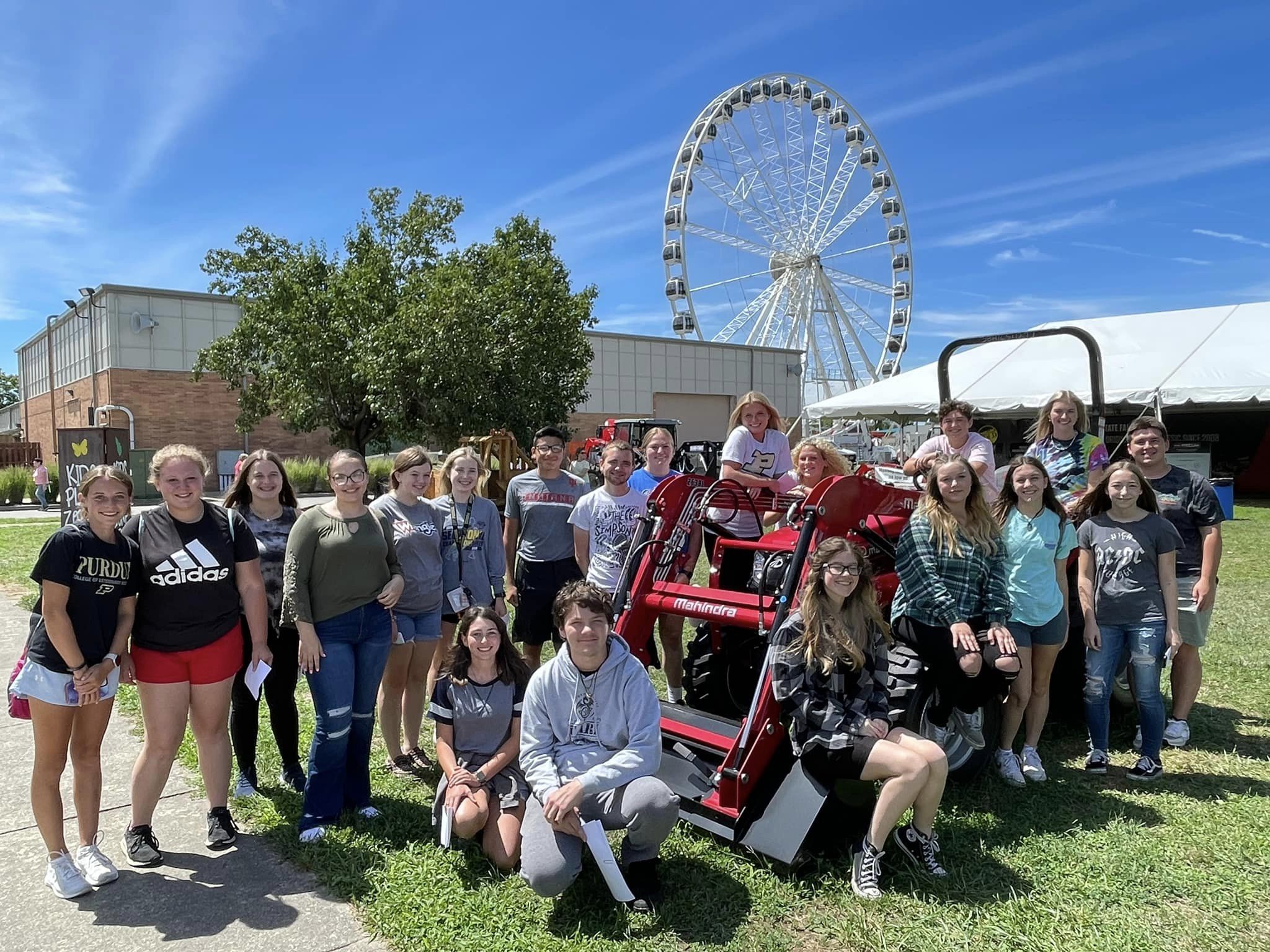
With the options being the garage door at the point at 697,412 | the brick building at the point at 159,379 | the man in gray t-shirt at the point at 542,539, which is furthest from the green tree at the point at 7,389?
the man in gray t-shirt at the point at 542,539

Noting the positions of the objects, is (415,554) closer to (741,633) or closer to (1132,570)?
(741,633)

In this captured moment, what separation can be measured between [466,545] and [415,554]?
1.14ft

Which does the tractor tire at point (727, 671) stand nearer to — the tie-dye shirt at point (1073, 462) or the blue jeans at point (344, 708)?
the blue jeans at point (344, 708)

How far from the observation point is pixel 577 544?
4883 mm

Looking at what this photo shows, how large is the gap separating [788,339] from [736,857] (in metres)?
29.9

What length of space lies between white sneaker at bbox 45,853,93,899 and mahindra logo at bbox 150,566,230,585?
3.52 ft

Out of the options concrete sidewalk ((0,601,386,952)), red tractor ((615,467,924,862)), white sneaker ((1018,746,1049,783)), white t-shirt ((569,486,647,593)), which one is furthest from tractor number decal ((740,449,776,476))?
concrete sidewalk ((0,601,386,952))

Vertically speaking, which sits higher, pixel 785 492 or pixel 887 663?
pixel 785 492

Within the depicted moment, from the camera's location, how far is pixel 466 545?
14.7 feet

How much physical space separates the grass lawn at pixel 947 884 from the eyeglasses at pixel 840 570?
3.68 ft

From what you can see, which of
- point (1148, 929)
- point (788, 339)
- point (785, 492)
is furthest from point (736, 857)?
point (788, 339)

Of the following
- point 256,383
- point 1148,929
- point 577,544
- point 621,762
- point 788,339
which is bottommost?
point 1148,929

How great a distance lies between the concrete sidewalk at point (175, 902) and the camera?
9.45 ft

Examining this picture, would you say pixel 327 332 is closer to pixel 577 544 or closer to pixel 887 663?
pixel 577 544
